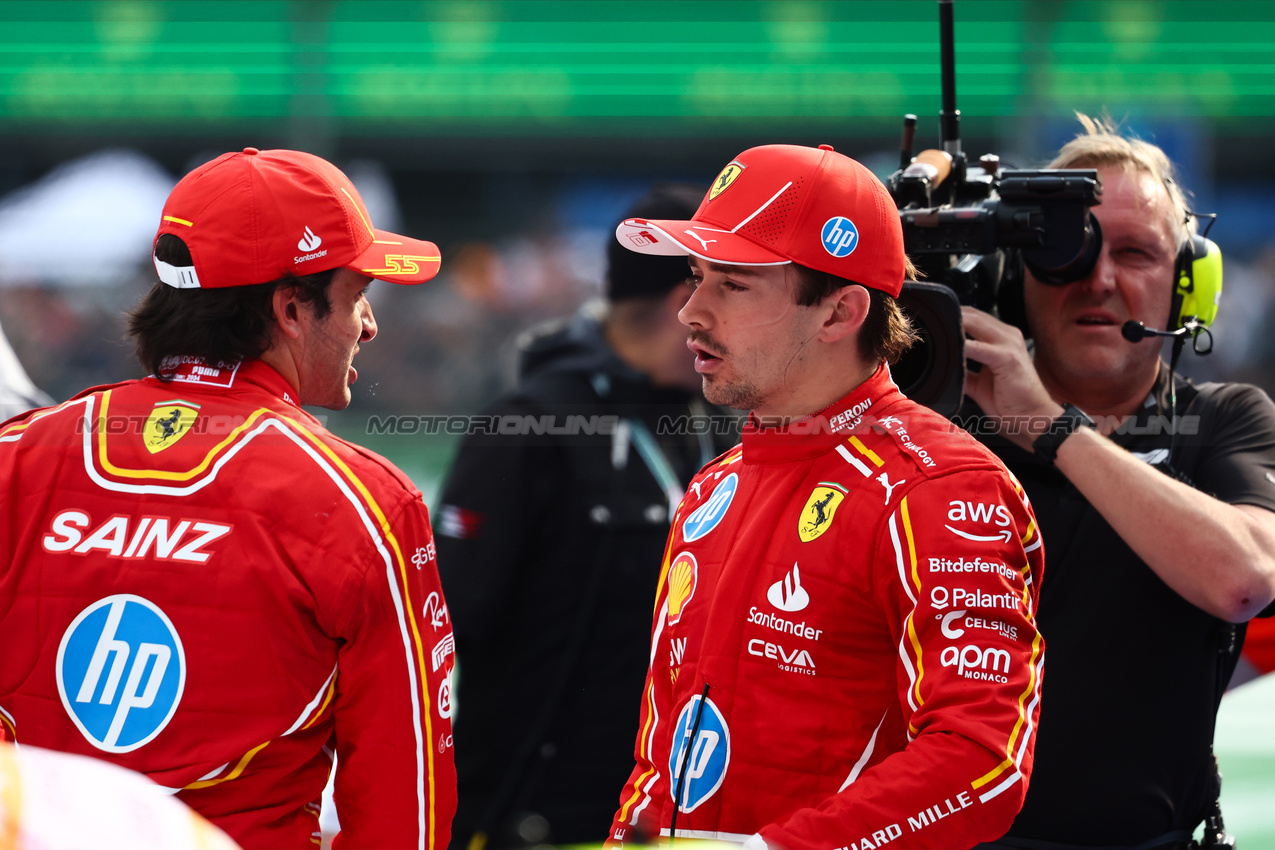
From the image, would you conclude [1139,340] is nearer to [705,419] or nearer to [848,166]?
[848,166]

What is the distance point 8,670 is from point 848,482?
113 centimetres

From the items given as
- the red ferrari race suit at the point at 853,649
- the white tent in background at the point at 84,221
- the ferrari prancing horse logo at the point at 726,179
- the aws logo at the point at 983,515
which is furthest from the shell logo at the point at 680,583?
the white tent in background at the point at 84,221

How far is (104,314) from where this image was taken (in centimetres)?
1211

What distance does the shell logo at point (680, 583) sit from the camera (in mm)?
1695

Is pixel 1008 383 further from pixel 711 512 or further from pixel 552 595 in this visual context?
pixel 552 595

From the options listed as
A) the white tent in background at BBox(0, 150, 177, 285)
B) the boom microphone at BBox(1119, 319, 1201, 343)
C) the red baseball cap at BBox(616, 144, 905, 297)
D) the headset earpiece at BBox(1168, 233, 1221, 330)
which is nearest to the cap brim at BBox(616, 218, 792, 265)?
the red baseball cap at BBox(616, 144, 905, 297)

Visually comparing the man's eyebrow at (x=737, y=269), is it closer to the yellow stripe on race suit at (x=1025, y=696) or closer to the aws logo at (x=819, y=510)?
the aws logo at (x=819, y=510)

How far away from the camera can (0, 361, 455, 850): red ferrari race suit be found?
1.55 meters

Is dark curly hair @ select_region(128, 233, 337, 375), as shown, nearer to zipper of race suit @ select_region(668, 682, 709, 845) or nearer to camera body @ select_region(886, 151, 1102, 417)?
zipper of race suit @ select_region(668, 682, 709, 845)

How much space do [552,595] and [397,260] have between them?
3.43 feet

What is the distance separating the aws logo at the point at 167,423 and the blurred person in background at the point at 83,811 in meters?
0.84

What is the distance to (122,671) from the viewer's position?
1.56m

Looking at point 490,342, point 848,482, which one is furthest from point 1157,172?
point 490,342

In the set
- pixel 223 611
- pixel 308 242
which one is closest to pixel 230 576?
pixel 223 611
